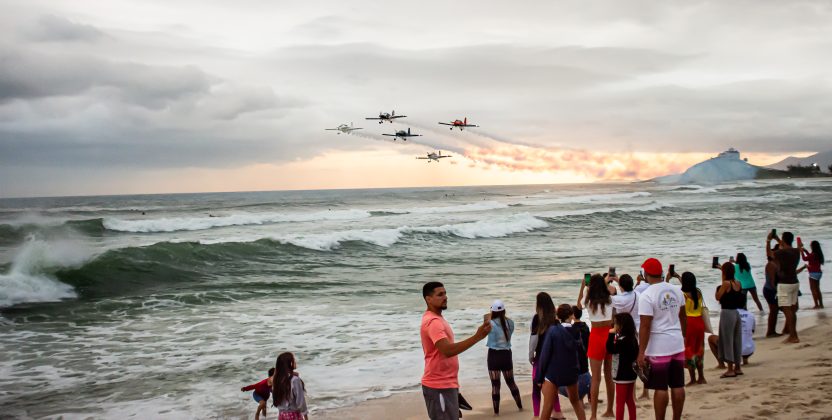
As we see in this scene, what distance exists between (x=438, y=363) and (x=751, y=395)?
4479 mm

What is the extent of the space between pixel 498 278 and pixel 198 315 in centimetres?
927

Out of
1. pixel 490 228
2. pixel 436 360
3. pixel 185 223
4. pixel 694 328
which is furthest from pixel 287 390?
pixel 185 223

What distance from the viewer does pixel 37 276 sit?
2120 cm

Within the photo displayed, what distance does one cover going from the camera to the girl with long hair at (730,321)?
8398 mm

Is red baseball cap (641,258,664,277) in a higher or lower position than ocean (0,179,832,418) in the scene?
higher

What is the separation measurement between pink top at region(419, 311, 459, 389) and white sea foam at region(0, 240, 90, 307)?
675 inches

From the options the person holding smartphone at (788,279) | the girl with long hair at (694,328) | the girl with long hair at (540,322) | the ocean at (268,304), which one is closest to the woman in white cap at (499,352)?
the girl with long hair at (540,322)

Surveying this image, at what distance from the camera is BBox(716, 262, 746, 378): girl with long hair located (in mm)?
8398

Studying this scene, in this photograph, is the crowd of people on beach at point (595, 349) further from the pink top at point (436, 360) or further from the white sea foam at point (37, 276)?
the white sea foam at point (37, 276)

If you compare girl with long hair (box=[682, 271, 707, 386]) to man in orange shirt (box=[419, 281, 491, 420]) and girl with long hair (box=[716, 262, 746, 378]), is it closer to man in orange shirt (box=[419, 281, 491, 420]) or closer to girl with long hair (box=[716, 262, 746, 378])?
girl with long hair (box=[716, 262, 746, 378])

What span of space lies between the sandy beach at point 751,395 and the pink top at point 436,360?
3077mm

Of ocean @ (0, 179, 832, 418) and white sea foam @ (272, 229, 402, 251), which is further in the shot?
white sea foam @ (272, 229, 402, 251)

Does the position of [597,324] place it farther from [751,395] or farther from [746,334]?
[746,334]

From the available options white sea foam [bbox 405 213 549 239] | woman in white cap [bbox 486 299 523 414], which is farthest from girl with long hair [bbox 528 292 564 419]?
white sea foam [bbox 405 213 549 239]
